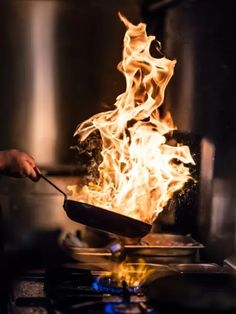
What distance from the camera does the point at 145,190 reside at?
267cm

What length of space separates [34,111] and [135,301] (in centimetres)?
234

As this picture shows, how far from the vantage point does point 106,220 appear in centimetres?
238

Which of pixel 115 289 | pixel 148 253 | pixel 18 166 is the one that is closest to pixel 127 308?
pixel 115 289

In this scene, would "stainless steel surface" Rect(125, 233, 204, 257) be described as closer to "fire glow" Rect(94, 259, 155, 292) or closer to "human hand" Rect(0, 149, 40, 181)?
"fire glow" Rect(94, 259, 155, 292)

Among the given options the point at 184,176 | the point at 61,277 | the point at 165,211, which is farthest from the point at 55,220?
the point at 61,277

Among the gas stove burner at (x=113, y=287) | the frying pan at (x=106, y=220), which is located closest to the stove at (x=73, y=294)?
the gas stove burner at (x=113, y=287)

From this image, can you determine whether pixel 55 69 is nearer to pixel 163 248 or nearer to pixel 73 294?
pixel 163 248

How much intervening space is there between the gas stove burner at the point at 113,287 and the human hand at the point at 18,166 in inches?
24.6

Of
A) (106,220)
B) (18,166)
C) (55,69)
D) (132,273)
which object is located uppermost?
(55,69)

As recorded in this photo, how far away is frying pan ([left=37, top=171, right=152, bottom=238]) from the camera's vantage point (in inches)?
93.3

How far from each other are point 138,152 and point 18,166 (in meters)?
0.59

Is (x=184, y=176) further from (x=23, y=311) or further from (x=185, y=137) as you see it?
(x=23, y=311)

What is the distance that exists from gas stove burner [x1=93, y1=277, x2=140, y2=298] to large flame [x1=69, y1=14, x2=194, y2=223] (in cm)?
37

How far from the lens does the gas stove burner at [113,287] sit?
2057 millimetres
